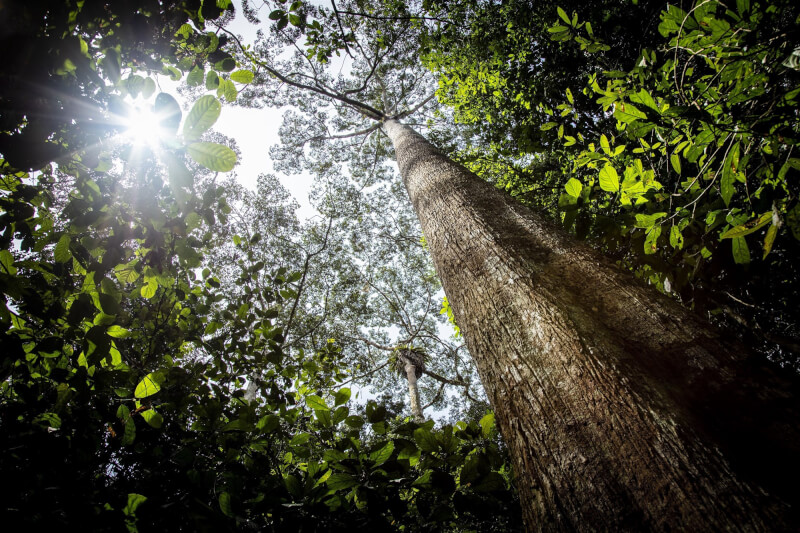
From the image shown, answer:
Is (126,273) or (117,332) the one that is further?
(126,273)

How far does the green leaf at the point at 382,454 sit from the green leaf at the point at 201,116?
114cm

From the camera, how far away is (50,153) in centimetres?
107

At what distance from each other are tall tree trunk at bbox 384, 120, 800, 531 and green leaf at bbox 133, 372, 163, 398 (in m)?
1.38

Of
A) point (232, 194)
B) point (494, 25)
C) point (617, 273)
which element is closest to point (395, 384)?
point (232, 194)

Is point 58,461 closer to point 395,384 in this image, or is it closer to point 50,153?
point 50,153

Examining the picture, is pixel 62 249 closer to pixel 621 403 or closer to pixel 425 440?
pixel 425 440

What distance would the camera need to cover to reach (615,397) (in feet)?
2.39

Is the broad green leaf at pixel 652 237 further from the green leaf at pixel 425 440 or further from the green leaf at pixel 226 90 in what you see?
the green leaf at pixel 226 90

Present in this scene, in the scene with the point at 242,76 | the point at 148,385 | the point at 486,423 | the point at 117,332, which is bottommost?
the point at 486,423

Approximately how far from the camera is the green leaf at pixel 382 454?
3.68 feet

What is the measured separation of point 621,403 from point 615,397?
18 millimetres

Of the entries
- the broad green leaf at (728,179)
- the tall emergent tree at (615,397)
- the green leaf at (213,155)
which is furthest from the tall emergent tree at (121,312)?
the broad green leaf at (728,179)

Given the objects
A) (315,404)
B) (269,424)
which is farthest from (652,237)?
(269,424)

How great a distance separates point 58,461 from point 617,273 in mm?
2330
